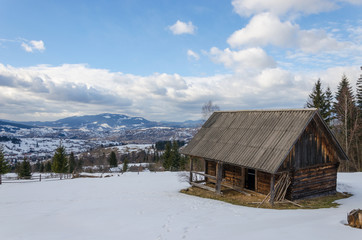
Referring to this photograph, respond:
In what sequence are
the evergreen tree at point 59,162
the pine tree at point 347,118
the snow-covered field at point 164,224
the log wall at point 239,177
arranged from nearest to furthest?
1. the snow-covered field at point 164,224
2. the log wall at point 239,177
3. the pine tree at point 347,118
4. the evergreen tree at point 59,162

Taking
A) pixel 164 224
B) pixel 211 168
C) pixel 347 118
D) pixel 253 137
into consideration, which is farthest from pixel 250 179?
pixel 347 118

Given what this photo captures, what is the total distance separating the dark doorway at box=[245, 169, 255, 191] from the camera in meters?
18.7

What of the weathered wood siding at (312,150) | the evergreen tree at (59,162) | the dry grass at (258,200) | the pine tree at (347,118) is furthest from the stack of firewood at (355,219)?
the evergreen tree at (59,162)

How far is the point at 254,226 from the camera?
349 inches

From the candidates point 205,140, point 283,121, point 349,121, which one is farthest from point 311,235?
point 349,121

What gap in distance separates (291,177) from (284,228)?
8.13 meters

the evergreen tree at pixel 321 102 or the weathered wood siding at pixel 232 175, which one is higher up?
the evergreen tree at pixel 321 102

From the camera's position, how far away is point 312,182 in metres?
16.4

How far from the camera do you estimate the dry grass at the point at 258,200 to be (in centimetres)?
1434

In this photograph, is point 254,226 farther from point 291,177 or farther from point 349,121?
point 349,121

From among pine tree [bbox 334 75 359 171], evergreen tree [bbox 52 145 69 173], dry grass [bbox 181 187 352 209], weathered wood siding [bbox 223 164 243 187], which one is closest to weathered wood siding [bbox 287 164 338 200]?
dry grass [bbox 181 187 352 209]

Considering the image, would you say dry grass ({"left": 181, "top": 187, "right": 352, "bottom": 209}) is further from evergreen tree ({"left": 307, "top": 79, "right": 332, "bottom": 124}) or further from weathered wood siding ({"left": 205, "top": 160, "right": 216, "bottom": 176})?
evergreen tree ({"left": 307, "top": 79, "right": 332, "bottom": 124})

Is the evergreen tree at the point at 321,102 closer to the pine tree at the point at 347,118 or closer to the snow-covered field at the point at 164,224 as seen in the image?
the pine tree at the point at 347,118

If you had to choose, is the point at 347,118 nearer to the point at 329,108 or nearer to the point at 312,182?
the point at 329,108
